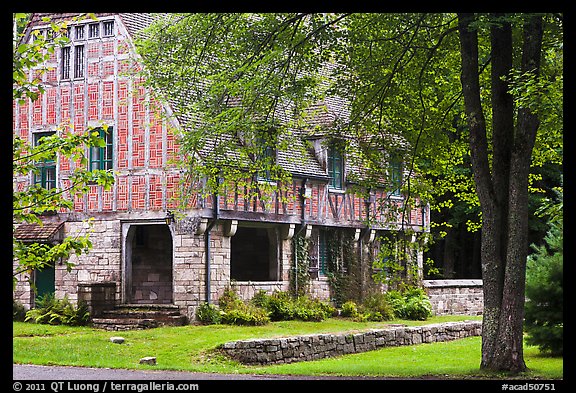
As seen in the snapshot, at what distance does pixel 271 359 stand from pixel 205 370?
283 centimetres

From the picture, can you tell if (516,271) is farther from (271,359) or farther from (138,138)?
(138,138)

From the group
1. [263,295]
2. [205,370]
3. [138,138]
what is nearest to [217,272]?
[263,295]

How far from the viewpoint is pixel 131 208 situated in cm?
2492

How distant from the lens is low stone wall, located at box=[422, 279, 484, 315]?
32062mm

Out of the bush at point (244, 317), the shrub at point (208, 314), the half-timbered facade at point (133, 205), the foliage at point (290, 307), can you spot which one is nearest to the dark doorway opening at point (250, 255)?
the half-timbered facade at point (133, 205)

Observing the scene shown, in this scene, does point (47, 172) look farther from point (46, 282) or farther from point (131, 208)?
point (131, 208)

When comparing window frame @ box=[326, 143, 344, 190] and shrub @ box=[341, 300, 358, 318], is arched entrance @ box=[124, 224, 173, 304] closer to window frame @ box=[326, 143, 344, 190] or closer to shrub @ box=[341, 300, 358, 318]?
shrub @ box=[341, 300, 358, 318]

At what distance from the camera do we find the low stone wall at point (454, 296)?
32.1m

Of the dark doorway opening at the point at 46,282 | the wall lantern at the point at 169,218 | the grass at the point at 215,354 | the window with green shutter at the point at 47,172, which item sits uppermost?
the window with green shutter at the point at 47,172

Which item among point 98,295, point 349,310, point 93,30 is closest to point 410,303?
point 349,310

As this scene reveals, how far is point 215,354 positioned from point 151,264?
7.62 meters

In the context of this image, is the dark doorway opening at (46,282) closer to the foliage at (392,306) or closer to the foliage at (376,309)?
the foliage at (392,306)

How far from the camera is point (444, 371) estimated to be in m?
16.2

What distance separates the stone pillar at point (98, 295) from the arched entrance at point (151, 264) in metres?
0.72
